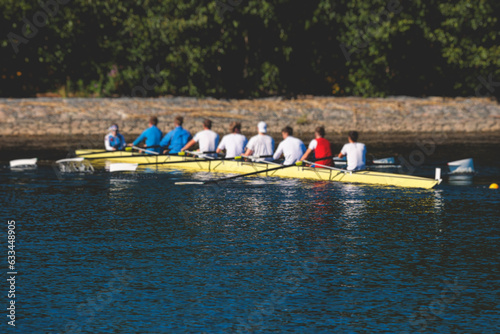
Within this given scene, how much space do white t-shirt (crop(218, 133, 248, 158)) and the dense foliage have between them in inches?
808

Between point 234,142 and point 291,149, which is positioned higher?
point 234,142

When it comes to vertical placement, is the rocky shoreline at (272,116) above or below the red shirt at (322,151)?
above

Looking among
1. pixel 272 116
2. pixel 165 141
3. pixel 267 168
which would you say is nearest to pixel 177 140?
pixel 165 141

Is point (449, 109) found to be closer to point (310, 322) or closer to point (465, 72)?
point (465, 72)

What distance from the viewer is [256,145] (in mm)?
23219

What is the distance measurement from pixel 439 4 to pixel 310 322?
136 feet

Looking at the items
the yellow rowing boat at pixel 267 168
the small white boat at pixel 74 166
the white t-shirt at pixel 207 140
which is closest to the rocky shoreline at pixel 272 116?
the yellow rowing boat at pixel 267 168

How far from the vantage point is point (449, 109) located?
46.2 m

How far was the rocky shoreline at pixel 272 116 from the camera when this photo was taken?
1663 inches

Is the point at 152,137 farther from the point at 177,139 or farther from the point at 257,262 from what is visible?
the point at 257,262

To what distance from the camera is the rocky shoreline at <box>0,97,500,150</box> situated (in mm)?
42250

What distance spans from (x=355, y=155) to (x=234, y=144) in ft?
14.1

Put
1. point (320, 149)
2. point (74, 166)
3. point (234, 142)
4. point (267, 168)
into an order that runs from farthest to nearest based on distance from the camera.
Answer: point (74, 166) < point (234, 142) < point (267, 168) < point (320, 149)

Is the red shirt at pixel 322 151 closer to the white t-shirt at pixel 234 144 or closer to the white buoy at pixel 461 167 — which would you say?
the white t-shirt at pixel 234 144
